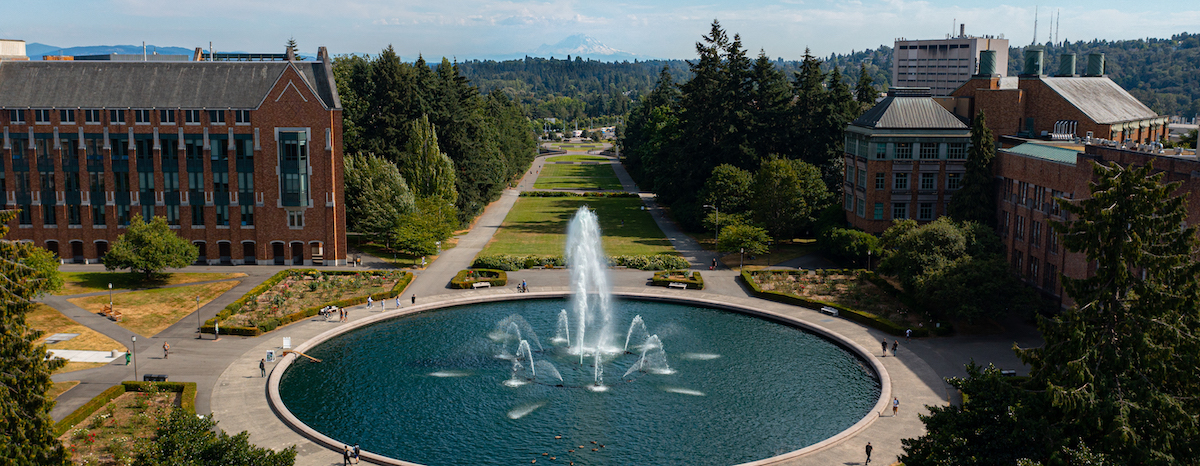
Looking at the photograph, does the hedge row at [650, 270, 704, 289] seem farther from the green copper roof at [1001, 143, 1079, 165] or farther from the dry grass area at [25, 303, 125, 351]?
the dry grass area at [25, 303, 125, 351]

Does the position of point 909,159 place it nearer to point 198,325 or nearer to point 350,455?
point 350,455

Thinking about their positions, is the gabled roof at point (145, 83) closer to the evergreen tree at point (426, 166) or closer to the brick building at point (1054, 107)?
the evergreen tree at point (426, 166)

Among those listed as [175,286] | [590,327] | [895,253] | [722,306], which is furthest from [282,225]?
[895,253]

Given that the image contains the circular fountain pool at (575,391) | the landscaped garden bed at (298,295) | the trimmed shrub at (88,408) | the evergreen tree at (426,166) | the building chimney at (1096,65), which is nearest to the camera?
the trimmed shrub at (88,408)

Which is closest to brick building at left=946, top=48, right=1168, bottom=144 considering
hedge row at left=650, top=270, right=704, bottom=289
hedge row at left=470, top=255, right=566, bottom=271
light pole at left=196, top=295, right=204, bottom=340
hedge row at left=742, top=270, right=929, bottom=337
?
hedge row at left=742, top=270, right=929, bottom=337

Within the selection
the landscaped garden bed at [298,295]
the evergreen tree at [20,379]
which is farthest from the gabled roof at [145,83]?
the evergreen tree at [20,379]
